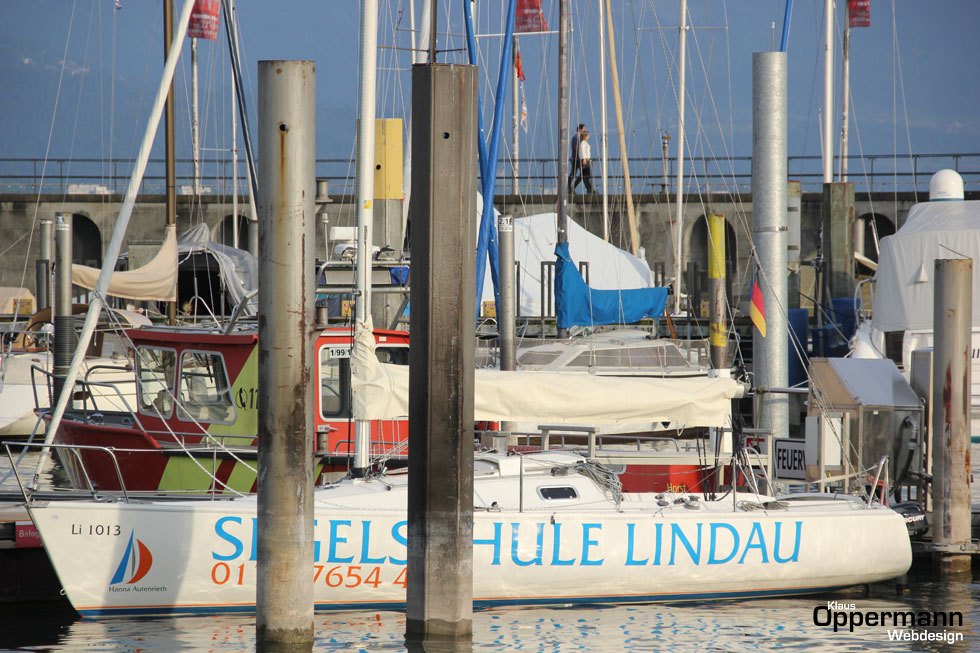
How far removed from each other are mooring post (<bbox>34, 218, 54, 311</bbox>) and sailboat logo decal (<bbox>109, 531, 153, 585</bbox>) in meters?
10.1

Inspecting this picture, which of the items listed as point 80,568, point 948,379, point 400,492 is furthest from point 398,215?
point 948,379

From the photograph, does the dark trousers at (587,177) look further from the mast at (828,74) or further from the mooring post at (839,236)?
the mooring post at (839,236)

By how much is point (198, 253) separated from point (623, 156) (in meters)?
9.98

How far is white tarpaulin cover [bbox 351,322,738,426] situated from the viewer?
32.5ft

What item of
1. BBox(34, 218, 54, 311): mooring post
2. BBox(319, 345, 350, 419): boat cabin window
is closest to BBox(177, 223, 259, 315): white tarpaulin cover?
BBox(34, 218, 54, 311): mooring post

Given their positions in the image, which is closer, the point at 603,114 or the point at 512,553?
the point at 512,553

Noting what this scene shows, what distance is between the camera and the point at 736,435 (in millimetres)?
10797

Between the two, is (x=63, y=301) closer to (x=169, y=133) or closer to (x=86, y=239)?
(x=169, y=133)

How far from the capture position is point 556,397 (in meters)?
10.2

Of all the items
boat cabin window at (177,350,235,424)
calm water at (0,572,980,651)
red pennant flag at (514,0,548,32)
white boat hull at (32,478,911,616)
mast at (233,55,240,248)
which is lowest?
calm water at (0,572,980,651)

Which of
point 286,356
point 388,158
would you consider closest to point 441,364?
point 286,356

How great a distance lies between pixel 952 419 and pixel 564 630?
458 centimetres

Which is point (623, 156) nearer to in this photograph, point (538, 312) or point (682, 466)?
point (538, 312)

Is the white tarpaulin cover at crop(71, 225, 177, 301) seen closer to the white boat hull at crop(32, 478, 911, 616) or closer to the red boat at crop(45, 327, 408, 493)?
the red boat at crop(45, 327, 408, 493)
